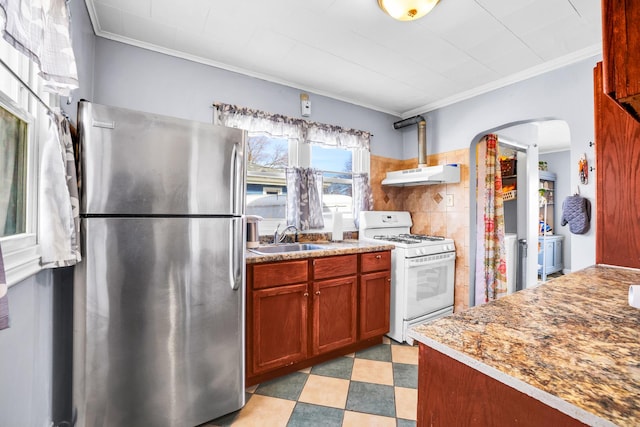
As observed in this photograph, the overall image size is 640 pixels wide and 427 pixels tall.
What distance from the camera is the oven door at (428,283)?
8.39 feet

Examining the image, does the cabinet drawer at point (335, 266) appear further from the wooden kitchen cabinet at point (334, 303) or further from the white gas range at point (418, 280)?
the white gas range at point (418, 280)

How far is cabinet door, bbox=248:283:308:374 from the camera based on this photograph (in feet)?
6.23

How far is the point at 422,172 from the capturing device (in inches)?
117

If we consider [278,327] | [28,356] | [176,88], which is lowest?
[278,327]

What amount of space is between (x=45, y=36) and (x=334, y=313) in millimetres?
2163

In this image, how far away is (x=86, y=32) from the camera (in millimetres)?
1752

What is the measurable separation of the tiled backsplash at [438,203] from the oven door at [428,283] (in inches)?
4.6

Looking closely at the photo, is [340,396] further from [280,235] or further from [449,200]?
[449,200]

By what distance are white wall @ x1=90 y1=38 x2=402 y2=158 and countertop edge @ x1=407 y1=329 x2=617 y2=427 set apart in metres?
2.41

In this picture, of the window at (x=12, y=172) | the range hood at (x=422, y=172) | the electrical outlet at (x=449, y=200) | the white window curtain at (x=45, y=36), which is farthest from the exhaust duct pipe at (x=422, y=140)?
the window at (x=12, y=172)

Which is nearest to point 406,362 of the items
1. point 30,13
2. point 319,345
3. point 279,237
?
point 319,345

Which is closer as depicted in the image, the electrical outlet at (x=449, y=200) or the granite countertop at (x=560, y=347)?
the granite countertop at (x=560, y=347)

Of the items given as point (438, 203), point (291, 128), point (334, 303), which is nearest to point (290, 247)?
point (334, 303)

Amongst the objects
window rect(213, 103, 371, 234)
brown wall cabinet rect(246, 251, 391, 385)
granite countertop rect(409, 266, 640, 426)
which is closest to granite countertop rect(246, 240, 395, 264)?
brown wall cabinet rect(246, 251, 391, 385)
